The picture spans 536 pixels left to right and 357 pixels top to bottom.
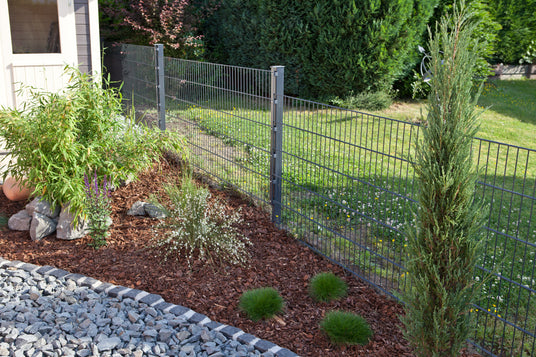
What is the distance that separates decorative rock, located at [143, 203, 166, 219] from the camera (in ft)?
16.5

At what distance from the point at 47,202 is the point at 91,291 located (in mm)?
1521

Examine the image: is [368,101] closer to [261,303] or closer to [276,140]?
[276,140]

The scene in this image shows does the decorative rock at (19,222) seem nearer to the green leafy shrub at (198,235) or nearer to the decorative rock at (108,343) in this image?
the green leafy shrub at (198,235)

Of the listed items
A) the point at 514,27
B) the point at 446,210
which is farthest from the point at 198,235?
the point at 514,27

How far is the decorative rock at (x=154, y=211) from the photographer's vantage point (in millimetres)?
5023

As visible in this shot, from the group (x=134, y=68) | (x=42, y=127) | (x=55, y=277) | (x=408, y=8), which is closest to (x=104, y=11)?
(x=134, y=68)

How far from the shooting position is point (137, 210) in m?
5.12

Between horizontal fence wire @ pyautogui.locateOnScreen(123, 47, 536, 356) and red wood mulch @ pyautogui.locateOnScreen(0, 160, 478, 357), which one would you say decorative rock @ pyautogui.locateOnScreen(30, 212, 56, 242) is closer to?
red wood mulch @ pyautogui.locateOnScreen(0, 160, 478, 357)

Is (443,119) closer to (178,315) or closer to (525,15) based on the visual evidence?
(178,315)

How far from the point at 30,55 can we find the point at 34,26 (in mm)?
374

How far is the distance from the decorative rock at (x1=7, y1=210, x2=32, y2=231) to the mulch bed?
0.10 meters

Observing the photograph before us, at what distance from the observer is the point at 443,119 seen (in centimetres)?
250

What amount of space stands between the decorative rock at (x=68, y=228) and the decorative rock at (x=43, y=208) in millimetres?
159

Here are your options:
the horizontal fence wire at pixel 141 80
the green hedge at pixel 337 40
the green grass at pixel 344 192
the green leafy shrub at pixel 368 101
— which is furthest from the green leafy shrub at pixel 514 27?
the horizontal fence wire at pixel 141 80
